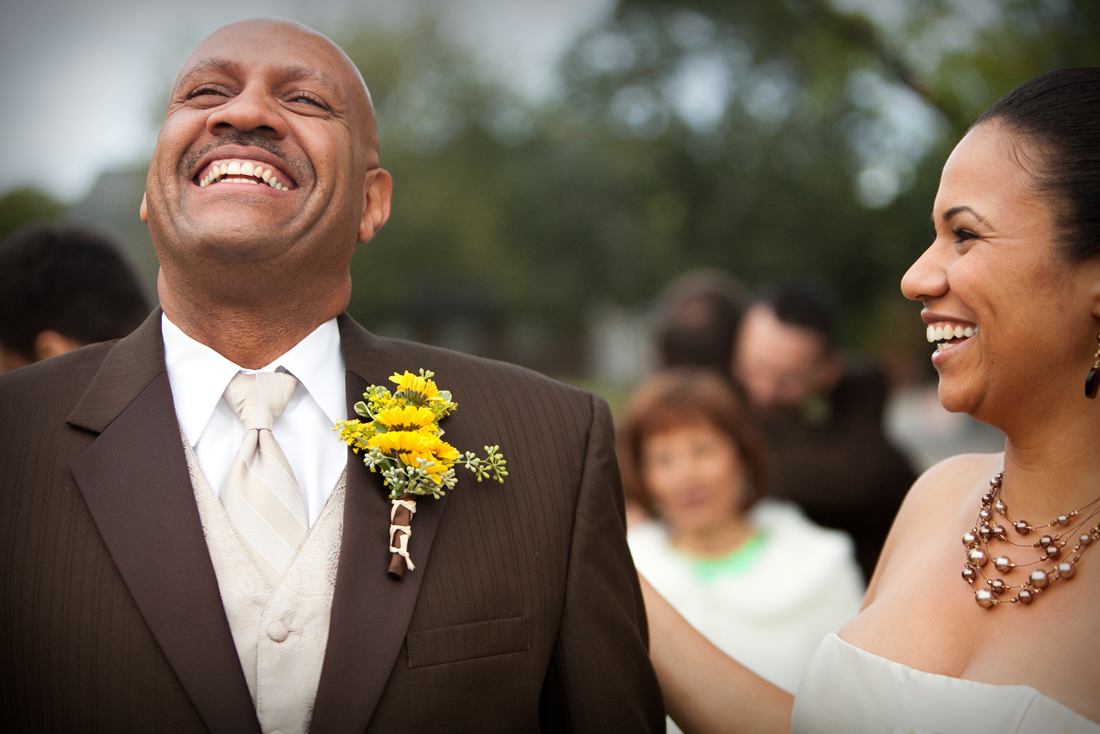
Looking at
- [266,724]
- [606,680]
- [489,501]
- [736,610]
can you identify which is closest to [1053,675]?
[606,680]

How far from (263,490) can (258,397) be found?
0.78 feet

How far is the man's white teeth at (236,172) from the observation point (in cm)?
218

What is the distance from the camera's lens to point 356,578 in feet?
6.83

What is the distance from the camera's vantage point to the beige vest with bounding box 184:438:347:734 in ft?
6.59

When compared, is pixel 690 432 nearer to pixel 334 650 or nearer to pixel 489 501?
pixel 489 501

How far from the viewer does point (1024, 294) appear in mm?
2113

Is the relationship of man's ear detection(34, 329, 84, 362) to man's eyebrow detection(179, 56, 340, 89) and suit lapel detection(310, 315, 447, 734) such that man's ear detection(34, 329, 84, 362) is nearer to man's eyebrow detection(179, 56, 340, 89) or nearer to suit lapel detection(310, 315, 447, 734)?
man's eyebrow detection(179, 56, 340, 89)

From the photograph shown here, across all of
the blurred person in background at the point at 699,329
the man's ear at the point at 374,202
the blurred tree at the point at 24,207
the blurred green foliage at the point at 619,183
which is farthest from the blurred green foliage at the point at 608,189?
the man's ear at the point at 374,202

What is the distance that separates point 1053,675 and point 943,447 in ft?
57.6

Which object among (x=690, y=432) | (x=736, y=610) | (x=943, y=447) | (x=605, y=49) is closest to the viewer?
(x=736, y=610)

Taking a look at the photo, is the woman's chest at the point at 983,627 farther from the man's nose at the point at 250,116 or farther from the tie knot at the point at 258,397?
the man's nose at the point at 250,116

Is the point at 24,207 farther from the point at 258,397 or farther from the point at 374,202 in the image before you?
the point at 258,397

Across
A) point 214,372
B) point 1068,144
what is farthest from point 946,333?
point 214,372

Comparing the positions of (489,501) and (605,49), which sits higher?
(605,49)
